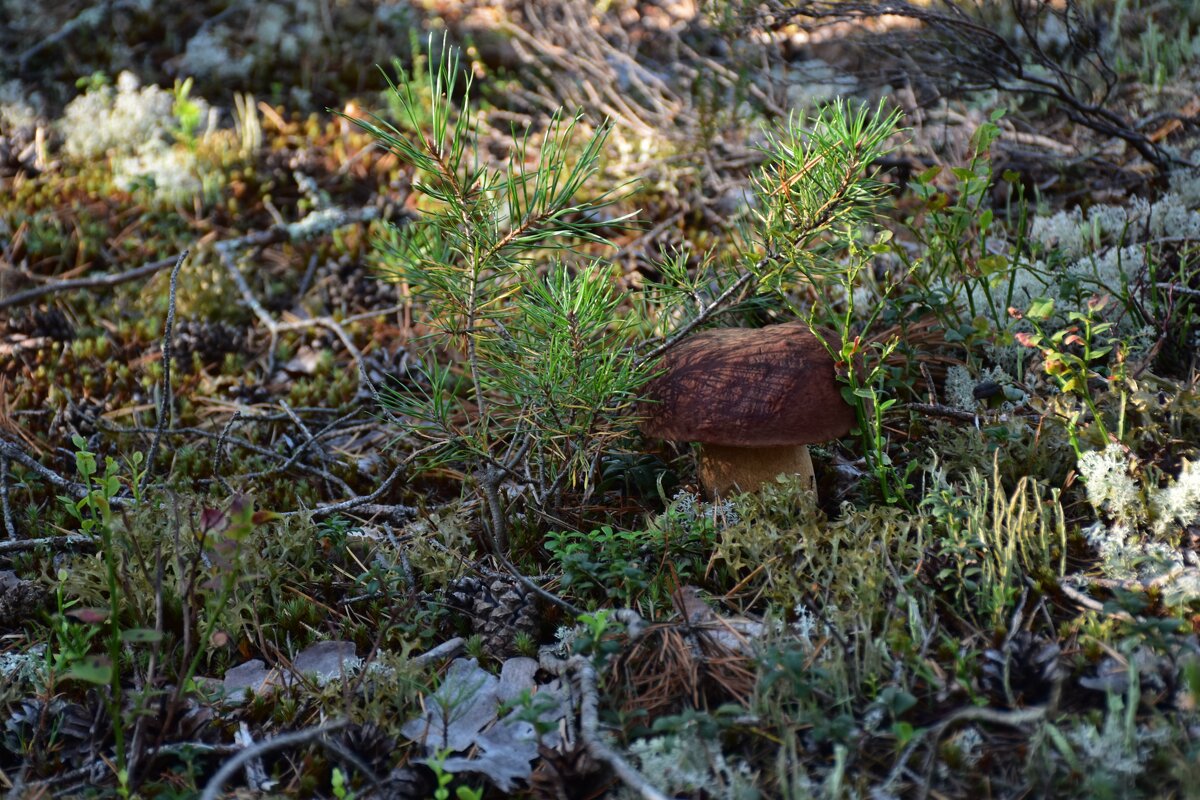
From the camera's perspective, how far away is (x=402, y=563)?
269 centimetres

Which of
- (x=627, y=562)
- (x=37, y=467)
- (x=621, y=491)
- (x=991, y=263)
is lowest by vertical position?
(x=621, y=491)

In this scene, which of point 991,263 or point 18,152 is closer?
point 991,263

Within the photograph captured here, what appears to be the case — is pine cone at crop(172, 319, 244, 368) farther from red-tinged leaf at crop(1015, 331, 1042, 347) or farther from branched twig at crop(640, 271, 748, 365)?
red-tinged leaf at crop(1015, 331, 1042, 347)

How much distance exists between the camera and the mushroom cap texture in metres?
2.45

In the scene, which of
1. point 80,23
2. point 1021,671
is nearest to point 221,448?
point 1021,671

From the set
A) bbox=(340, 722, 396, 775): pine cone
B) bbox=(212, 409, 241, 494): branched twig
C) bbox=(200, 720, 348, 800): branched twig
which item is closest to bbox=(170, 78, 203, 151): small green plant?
bbox=(212, 409, 241, 494): branched twig

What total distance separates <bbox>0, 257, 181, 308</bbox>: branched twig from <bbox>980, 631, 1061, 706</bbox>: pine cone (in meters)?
3.56

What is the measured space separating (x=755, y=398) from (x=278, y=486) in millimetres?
1750

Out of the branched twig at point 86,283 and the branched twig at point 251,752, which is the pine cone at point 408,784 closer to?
the branched twig at point 251,752

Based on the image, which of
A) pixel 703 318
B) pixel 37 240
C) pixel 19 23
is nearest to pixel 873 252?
pixel 703 318

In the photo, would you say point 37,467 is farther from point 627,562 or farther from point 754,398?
point 754,398

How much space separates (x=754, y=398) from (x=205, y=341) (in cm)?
281

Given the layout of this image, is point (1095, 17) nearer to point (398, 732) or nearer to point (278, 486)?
point (278, 486)

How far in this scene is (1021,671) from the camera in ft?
6.44
